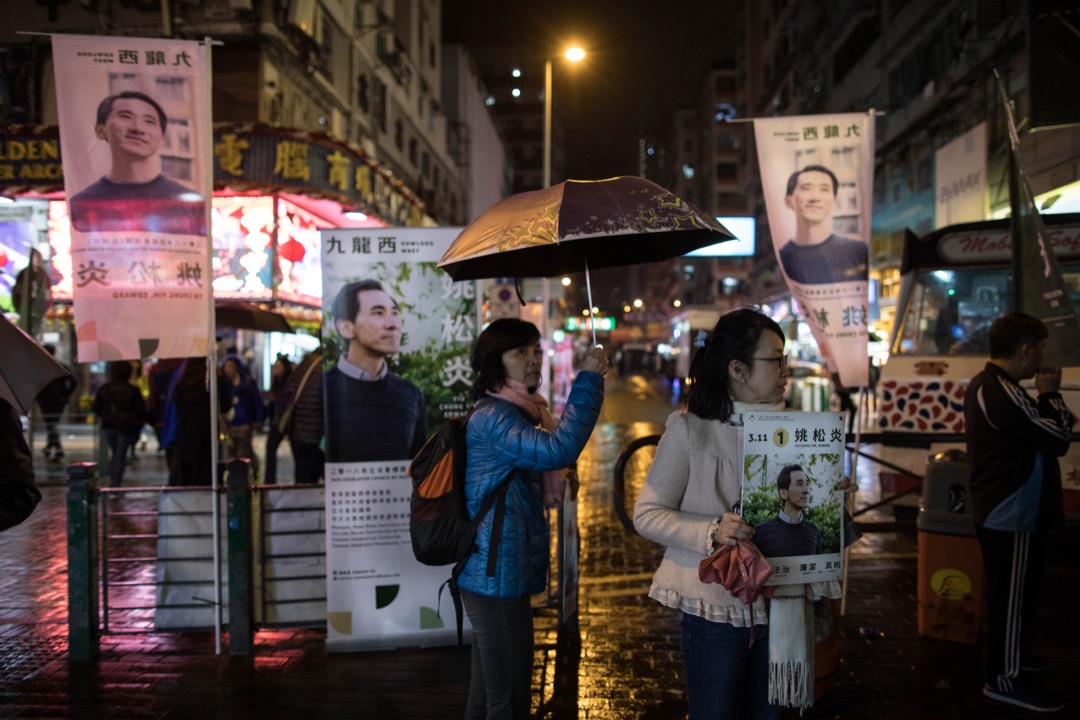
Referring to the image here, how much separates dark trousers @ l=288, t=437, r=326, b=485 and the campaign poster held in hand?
6.36m

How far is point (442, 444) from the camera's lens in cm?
329

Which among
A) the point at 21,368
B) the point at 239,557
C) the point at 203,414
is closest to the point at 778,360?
the point at 21,368

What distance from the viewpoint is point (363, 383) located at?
5.27 meters

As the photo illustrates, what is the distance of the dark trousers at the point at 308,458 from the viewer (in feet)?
26.7

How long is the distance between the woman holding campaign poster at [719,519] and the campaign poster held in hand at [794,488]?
88 millimetres

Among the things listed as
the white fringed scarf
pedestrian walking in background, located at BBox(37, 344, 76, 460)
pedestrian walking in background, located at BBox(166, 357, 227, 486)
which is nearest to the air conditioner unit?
pedestrian walking in background, located at BBox(37, 344, 76, 460)

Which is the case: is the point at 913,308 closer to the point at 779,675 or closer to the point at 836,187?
the point at 836,187

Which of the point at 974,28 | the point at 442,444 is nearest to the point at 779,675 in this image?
the point at 442,444

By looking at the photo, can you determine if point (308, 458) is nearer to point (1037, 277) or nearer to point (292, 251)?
point (292, 251)

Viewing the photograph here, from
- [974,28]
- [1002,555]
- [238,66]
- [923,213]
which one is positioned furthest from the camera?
[923,213]

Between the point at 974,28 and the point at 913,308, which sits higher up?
the point at 974,28

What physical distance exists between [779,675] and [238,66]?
16.8 m

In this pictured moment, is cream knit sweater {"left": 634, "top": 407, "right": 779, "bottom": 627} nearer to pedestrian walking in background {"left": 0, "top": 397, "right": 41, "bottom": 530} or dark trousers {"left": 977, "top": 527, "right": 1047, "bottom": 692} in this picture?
pedestrian walking in background {"left": 0, "top": 397, "right": 41, "bottom": 530}

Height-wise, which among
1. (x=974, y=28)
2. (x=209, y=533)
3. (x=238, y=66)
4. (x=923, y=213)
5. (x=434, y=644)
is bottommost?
(x=434, y=644)
